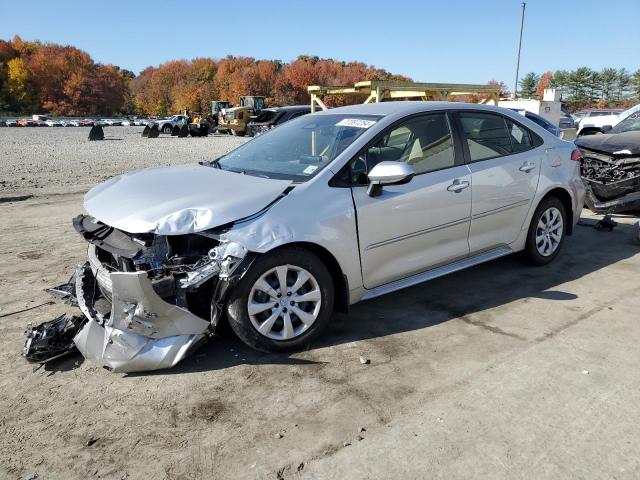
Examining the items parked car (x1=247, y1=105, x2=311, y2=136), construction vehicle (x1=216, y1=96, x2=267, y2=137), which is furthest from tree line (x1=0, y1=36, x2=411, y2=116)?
parked car (x1=247, y1=105, x2=311, y2=136)

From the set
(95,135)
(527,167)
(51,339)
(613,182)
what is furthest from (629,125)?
(95,135)

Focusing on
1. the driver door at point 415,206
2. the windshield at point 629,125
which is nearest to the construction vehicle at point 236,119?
the windshield at point 629,125

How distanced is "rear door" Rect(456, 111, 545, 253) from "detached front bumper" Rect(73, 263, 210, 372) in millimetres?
2554

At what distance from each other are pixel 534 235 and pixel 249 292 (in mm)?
3159

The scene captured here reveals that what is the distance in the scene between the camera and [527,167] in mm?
4879

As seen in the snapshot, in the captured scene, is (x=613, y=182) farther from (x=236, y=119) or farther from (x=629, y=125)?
(x=236, y=119)

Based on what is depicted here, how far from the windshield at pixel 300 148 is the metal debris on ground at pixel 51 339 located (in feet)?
5.59

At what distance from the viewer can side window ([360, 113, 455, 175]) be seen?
13.1 ft

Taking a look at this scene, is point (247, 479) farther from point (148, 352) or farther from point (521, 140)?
point (521, 140)

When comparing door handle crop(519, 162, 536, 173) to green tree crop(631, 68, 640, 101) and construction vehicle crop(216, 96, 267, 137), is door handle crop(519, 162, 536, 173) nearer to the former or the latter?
construction vehicle crop(216, 96, 267, 137)

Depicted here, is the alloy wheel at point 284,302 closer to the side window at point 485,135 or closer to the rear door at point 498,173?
the rear door at point 498,173

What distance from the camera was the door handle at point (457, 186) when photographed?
166 inches

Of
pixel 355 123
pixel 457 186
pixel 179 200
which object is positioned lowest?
pixel 457 186

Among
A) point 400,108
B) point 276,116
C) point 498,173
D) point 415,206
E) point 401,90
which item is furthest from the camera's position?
point 276,116
